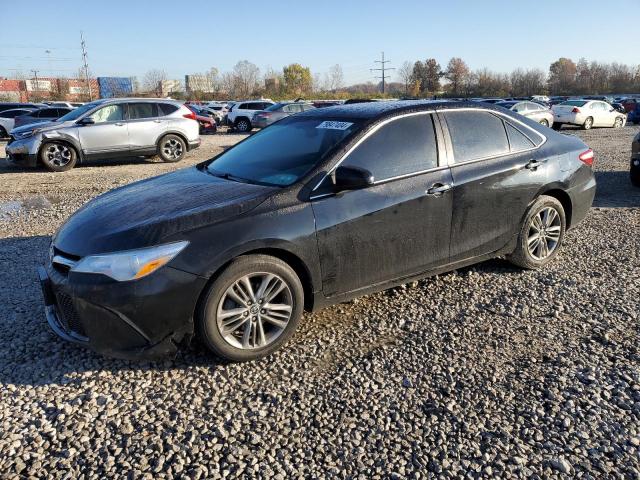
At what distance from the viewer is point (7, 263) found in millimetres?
5266

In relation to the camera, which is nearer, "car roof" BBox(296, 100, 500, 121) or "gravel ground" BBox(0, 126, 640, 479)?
"gravel ground" BBox(0, 126, 640, 479)

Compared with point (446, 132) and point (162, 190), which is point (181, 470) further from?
point (446, 132)

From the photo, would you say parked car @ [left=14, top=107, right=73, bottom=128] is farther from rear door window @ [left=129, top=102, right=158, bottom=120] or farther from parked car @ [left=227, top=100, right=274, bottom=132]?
rear door window @ [left=129, top=102, right=158, bottom=120]

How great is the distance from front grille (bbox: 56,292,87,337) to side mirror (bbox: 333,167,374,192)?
1850 mm

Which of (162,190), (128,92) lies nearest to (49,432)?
(162,190)

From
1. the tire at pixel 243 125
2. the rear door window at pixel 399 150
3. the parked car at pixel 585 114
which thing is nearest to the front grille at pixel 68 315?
the rear door window at pixel 399 150

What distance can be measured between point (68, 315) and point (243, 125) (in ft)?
80.5

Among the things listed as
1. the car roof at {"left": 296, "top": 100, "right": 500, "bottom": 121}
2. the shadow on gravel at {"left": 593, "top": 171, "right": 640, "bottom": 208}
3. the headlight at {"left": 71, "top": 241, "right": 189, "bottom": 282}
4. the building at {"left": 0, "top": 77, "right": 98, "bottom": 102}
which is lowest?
the shadow on gravel at {"left": 593, "top": 171, "right": 640, "bottom": 208}

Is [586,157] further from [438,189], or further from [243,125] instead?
[243,125]

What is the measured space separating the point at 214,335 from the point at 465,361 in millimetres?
1640

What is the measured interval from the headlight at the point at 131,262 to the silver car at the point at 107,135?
33.1ft

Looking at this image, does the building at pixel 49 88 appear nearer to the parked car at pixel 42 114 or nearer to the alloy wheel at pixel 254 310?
the parked car at pixel 42 114

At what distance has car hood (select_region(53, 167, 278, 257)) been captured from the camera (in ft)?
10.0

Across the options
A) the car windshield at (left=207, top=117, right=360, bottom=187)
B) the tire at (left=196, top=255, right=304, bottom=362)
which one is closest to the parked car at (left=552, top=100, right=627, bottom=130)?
the car windshield at (left=207, top=117, right=360, bottom=187)
